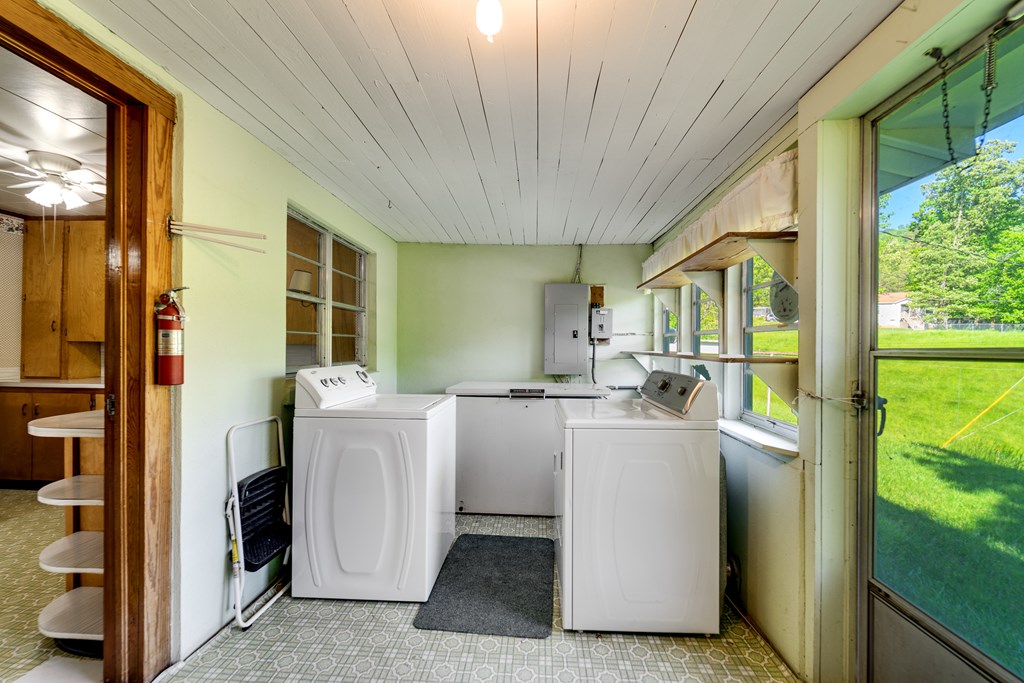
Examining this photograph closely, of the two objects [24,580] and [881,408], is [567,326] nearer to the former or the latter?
[881,408]

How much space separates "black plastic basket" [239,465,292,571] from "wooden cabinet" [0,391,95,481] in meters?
2.56

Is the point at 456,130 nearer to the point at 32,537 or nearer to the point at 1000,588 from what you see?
the point at 1000,588

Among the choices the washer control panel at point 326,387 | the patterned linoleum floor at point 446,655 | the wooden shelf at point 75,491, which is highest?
the washer control panel at point 326,387

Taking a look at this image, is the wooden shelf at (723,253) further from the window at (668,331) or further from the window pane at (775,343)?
the window at (668,331)

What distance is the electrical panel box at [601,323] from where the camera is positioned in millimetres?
3760

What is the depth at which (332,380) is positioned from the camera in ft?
7.09

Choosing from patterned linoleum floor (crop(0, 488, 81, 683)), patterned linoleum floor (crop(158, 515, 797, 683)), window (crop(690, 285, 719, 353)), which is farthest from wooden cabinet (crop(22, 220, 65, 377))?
window (crop(690, 285, 719, 353))

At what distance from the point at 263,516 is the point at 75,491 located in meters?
0.71

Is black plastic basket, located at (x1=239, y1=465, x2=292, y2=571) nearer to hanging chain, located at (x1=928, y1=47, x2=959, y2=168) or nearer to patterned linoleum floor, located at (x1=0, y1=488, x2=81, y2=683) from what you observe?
patterned linoleum floor, located at (x1=0, y1=488, x2=81, y2=683)

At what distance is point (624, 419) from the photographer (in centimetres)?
180

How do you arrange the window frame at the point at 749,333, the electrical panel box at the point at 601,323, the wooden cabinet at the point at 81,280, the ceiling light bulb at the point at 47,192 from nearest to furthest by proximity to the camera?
the window frame at the point at 749,333, the ceiling light bulb at the point at 47,192, the wooden cabinet at the point at 81,280, the electrical panel box at the point at 601,323

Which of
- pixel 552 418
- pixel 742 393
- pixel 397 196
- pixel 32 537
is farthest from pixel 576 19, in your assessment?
pixel 32 537

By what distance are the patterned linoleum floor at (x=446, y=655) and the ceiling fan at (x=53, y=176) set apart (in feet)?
8.79

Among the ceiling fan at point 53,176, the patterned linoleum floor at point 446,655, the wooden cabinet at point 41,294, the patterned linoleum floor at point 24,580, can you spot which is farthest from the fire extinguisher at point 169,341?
the wooden cabinet at point 41,294
